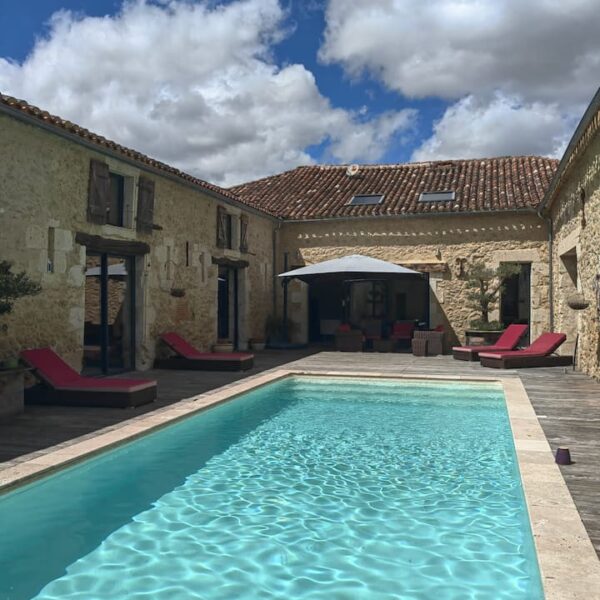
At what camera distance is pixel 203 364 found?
446 inches

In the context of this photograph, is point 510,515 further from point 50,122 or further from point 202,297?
point 202,297

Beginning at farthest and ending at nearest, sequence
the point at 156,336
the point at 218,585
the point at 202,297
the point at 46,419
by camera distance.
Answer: the point at 202,297 → the point at 156,336 → the point at 46,419 → the point at 218,585

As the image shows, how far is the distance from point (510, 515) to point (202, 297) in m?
10.0

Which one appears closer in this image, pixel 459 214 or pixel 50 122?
pixel 50 122

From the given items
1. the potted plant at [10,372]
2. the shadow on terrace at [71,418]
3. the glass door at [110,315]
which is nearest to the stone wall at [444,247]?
the glass door at [110,315]

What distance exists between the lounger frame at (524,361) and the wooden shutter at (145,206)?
23.4ft

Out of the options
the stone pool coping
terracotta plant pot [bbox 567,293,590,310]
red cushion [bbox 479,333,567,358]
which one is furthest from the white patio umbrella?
the stone pool coping

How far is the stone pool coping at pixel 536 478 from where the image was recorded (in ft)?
9.66

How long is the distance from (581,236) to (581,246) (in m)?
0.19

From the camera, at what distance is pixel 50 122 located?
8.46 meters

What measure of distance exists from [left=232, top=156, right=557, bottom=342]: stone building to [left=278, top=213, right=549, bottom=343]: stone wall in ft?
0.09

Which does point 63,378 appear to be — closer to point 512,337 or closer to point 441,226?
point 512,337

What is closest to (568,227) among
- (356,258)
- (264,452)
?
(356,258)

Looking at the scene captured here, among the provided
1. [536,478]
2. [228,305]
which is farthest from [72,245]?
[536,478]
